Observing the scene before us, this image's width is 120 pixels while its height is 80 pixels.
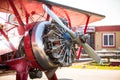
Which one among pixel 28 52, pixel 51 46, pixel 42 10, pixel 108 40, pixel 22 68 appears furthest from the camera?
pixel 108 40

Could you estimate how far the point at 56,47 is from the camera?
4754 mm

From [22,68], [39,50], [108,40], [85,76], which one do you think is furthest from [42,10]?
[108,40]

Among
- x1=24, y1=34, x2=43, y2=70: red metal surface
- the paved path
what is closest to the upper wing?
x1=24, y1=34, x2=43, y2=70: red metal surface

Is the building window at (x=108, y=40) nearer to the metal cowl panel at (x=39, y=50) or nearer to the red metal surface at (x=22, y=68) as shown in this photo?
the red metal surface at (x=22, y=68)

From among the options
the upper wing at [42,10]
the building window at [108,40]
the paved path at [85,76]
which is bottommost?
the paved path at [85,76]

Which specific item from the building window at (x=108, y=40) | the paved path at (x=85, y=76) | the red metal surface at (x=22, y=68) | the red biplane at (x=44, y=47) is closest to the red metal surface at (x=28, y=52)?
the red biplane at (x=44, y=47)

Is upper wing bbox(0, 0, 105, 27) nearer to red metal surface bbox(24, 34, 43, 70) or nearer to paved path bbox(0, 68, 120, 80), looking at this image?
red metal surface bbox(24, 34, 43, 70)

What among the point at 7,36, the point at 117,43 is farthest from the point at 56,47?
the point at 117,43

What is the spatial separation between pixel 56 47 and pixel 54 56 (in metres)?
0.18

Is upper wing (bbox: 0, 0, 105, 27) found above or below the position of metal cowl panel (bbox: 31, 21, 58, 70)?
above

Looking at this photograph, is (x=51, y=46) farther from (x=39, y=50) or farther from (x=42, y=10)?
(x=42, y=10)

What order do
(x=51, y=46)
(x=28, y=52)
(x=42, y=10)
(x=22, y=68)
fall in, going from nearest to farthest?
(x=51, y=46) → (x=28, y=52) → (x=22, y=68) → (x=42, y=10)

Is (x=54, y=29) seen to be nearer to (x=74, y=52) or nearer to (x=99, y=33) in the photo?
(x=74, y=52)

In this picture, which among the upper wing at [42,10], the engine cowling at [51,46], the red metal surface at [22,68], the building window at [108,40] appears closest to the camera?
the engine cowling at [51,46]
